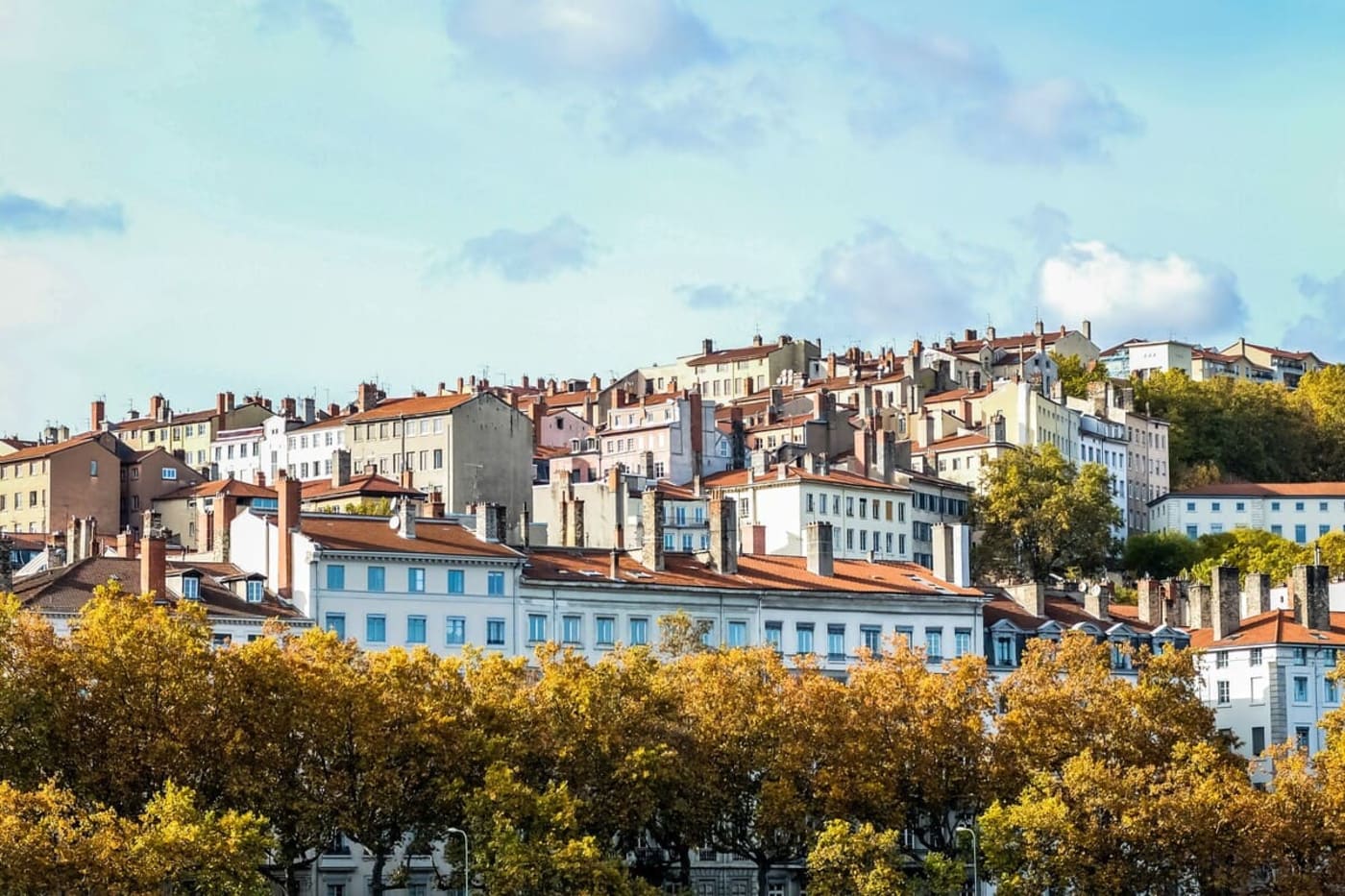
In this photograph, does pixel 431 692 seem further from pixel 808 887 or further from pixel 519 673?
pixel 808 887

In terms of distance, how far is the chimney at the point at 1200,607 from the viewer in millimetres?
131000

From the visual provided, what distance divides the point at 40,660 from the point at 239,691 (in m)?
5.81

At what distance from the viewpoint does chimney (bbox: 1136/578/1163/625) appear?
130500 mm

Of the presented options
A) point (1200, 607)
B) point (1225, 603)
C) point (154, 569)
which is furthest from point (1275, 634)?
point (154, 569)

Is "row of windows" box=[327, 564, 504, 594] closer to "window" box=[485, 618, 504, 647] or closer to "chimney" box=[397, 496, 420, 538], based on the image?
"window" box=[485, 618, 504, 647]

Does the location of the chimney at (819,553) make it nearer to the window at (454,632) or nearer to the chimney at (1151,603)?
the window at (454,632)

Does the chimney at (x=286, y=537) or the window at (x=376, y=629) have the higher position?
the chimney at (x=286, y=537)

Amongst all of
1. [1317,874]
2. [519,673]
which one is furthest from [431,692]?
[1317,874]

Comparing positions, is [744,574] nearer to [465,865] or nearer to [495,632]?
[495,632]

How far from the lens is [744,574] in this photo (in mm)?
115812

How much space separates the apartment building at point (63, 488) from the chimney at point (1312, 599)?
7348 cm

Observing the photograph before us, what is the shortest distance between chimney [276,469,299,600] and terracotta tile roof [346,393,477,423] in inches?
2393

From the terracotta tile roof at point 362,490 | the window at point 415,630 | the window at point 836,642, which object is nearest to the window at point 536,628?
the window at point 415,630

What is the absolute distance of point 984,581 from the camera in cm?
15975
